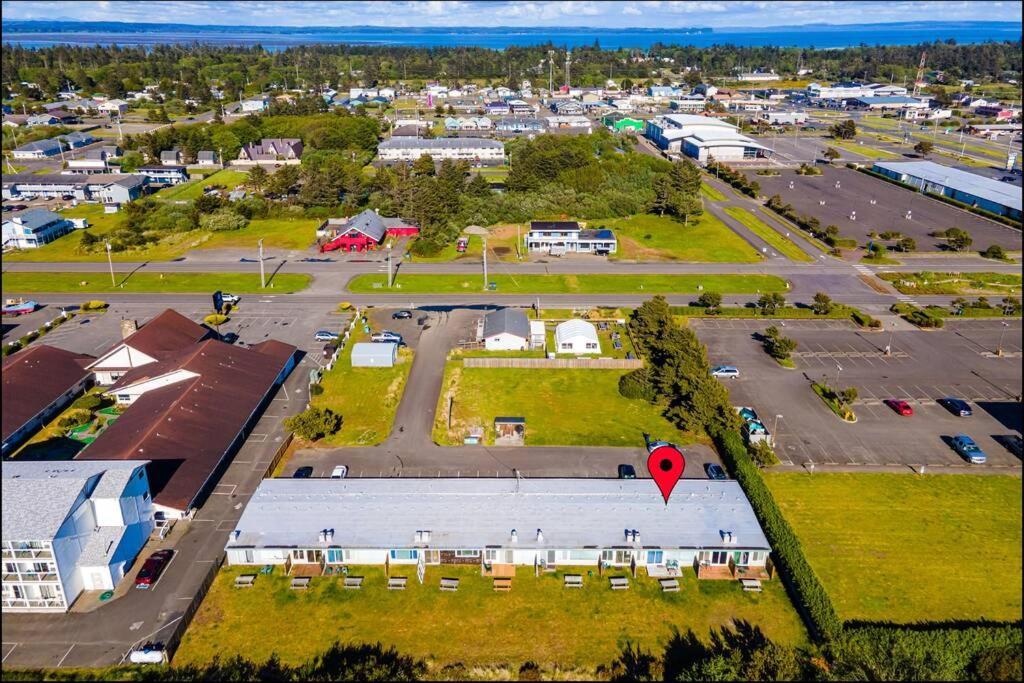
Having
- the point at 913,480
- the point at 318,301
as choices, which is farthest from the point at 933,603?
the point at 318,301

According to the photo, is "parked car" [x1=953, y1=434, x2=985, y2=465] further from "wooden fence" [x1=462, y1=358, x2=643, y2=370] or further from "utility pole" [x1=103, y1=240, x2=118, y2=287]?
"utility pole" [x1=103, y1=240, x2=118, y2=287]

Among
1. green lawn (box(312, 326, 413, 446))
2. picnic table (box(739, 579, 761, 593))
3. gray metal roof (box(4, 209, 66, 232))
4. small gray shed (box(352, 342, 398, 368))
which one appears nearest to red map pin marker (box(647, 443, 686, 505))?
picnic table (box(739, 579, 761, 593))

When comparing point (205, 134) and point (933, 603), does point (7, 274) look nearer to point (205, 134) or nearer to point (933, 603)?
point (205, 134)

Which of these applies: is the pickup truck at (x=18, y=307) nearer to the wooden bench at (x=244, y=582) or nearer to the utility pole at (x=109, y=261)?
the utility pole at (x=109, y=261)

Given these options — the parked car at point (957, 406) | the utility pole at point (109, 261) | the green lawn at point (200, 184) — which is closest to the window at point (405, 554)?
the parked car at point (957, 406)

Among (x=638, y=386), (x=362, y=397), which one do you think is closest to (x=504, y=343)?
(x=638, y=386)
